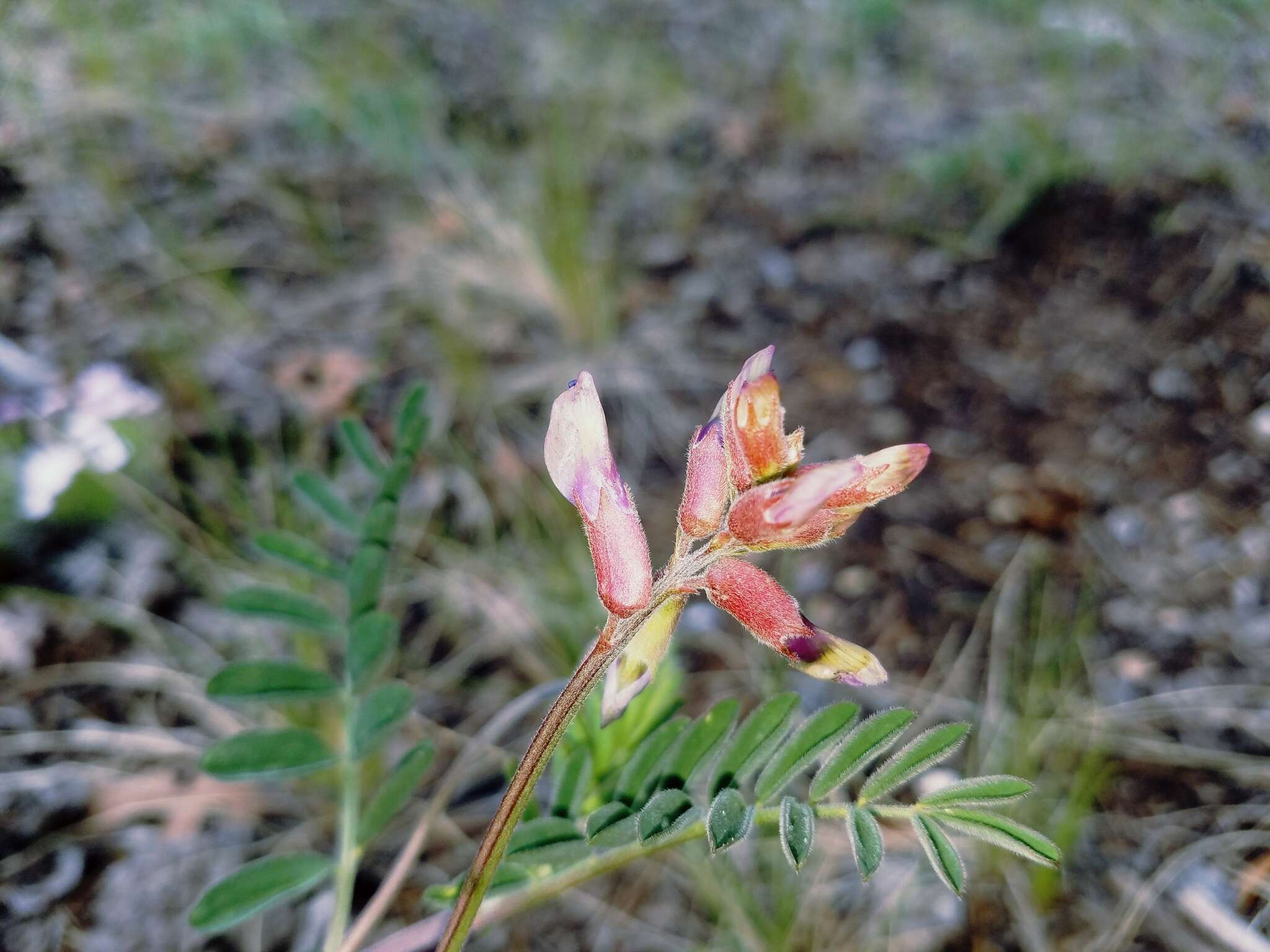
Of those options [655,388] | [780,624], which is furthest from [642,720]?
[655,388]

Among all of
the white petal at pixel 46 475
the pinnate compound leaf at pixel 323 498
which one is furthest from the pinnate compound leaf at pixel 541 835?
the white petal at pixel 46 475

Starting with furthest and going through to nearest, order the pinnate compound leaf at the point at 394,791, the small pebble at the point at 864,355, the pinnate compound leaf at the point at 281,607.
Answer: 1. the small pebble at the point at 864,355
2. the pinnate compound leaf at the point at 281,607
3. the pinnate compound leaf at the point at 394,791

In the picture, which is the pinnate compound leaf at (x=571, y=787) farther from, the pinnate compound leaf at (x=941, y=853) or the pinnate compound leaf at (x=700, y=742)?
the pinnate compound leaf at (x=941, y=853)

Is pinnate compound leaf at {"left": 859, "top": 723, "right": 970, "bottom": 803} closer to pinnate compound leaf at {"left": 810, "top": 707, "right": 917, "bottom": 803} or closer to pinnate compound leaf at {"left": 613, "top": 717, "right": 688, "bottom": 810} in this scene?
pinnate compound leaf at {"left": 810, "top": 707, "right": 917, "bottom": 803}

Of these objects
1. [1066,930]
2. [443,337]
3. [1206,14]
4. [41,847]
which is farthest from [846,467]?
[1206,14]

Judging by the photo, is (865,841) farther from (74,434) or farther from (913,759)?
(74,434)

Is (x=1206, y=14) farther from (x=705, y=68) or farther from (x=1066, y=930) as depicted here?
(x=1066, y=930)
